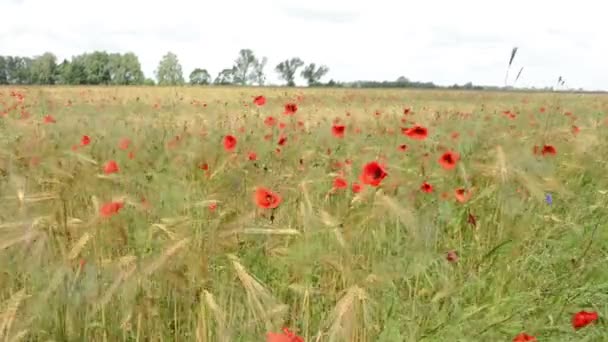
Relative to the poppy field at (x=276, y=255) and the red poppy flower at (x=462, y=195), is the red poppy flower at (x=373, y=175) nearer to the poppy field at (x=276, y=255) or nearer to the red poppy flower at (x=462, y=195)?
the poppy field at (x=276, y=255)

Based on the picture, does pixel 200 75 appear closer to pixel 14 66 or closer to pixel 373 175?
pixel 14 66

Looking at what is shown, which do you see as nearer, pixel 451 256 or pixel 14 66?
pixel 451 256

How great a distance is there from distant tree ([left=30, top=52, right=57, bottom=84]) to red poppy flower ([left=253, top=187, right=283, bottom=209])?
5125cm

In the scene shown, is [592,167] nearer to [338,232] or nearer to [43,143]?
[338,232]

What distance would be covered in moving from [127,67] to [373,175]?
66.2 meters

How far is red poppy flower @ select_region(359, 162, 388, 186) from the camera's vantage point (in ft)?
5.17

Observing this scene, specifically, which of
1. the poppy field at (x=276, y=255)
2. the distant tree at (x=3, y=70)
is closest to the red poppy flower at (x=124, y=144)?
the poppy field at (x=276, y=255)

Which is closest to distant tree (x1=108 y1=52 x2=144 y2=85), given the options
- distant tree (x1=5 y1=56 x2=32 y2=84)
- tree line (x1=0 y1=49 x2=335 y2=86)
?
tree line (x1=0 y1=49 x2=335 y2=86)

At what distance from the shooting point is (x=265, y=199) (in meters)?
1.42

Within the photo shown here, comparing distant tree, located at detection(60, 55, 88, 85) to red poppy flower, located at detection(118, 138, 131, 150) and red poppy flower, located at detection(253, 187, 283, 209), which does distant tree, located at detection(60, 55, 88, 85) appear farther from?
red poppy flower, located at detection(253, 187, 283, 209)

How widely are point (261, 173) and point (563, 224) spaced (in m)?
1.16

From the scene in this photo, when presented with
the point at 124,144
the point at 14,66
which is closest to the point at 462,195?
the point at 124,144

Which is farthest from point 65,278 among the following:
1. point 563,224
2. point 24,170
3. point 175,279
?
point 563,224

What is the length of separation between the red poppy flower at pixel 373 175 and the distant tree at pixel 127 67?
61941mm
